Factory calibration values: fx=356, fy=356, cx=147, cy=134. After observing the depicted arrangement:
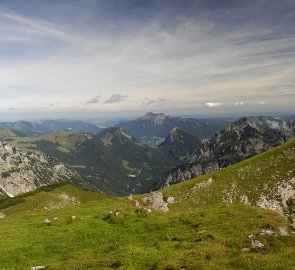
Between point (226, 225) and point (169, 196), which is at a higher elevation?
point (226, 225)

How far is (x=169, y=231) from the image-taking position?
45375mm

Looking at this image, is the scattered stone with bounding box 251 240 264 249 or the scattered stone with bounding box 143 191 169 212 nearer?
the scattered stone with bounding box 251 240 264 249

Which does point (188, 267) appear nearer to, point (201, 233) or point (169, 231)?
point (201, 233)

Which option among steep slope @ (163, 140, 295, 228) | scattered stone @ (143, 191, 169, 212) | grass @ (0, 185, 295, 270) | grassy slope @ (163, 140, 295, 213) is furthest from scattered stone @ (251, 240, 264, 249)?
grassy slope @ (163, 140, 295, 213)

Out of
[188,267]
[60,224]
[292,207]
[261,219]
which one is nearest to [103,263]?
[188,267]

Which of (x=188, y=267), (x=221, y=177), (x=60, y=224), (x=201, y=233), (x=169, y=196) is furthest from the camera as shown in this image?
(x=221, y=177)

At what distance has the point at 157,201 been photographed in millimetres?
91625

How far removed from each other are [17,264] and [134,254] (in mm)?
15993

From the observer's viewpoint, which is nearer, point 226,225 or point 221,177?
point 226,225

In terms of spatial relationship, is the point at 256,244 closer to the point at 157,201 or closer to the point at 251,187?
the point at 157,201

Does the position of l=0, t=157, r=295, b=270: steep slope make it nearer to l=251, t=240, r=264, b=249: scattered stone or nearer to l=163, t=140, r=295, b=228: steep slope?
l=251, t=240, r=264, b=249: scattered stone

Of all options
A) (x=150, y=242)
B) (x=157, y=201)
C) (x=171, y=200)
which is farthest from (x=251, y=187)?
(x=150, y=242)

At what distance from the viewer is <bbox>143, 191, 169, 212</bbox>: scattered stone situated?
8962cm

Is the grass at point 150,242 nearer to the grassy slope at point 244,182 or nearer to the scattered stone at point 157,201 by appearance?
the scattered stone at point 157,201
